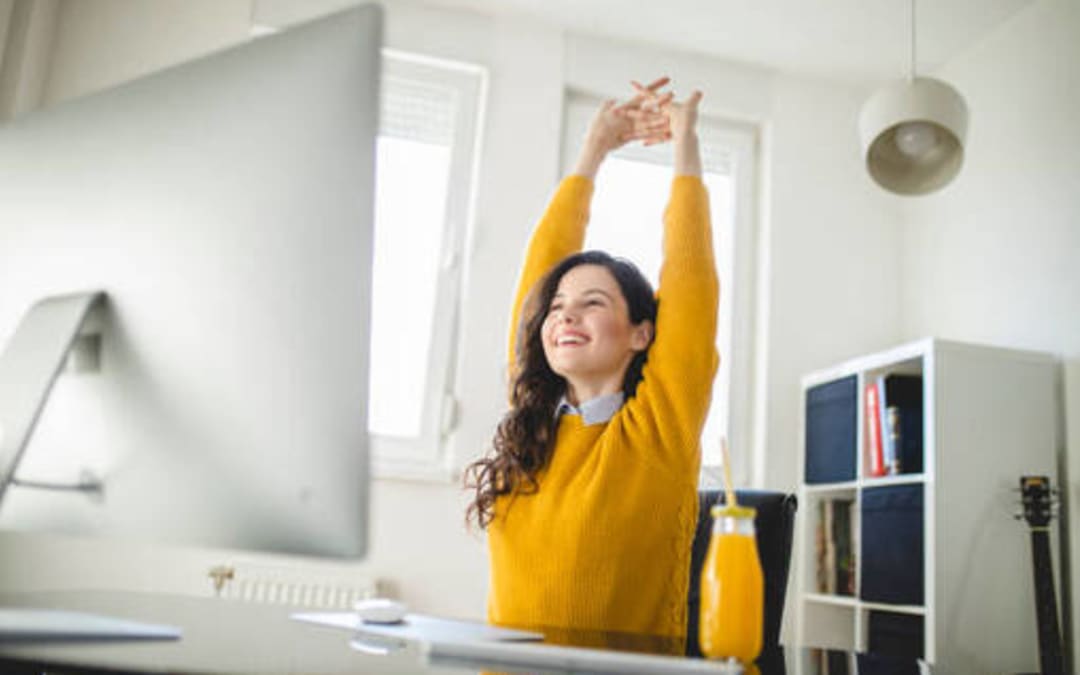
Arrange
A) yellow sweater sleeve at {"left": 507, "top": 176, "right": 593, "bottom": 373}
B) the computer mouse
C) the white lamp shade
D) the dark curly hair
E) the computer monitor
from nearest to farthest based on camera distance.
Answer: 1. the computer monitor
2. the computer mouse
3. the dark curly hair
4. yellow sweater sleeve at {"left": 507, "top": 176, "right": 593, "bottom": 373}
5. the white lamp shade

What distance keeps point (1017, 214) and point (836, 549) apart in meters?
1.30

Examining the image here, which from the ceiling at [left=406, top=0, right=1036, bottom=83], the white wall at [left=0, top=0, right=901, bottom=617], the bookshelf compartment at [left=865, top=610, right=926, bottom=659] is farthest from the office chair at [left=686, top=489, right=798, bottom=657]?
the ceiling at [left=406, top=0, right=1036, bottom=83]

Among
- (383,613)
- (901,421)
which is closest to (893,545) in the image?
(901,421)

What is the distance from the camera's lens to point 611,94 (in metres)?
3.42

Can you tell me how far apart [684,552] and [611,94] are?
2.50 meters

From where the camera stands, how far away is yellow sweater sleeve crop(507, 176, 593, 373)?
1.67 metres

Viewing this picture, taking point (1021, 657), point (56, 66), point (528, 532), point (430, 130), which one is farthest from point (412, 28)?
point (1021, 657)

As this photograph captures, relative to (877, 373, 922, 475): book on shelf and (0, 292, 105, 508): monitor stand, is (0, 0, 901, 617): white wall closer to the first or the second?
(877, 373, 922, 475): book on shelf

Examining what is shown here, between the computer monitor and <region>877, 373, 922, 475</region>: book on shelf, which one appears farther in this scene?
<region>877, 373, 922, 475</region>: book on shelf

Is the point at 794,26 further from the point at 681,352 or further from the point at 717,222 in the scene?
the point at 681,352

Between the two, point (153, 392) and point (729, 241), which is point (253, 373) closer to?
point (153, 392)

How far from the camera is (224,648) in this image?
0.67 m

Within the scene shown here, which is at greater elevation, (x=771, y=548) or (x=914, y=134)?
(x=914, y=134)

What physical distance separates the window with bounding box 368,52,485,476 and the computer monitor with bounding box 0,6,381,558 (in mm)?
2438
